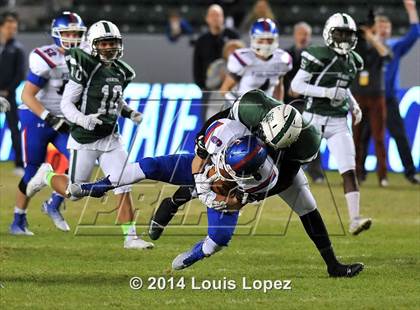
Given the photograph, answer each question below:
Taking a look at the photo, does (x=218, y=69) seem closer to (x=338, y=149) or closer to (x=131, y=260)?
Answer: (x=338, y=149)

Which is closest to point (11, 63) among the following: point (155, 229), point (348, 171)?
point (348, 171)

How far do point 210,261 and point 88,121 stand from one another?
52.2 inches

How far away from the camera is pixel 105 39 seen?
820 cm

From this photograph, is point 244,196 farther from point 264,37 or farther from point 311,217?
point 264,37

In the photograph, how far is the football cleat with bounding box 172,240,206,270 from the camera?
276 inches

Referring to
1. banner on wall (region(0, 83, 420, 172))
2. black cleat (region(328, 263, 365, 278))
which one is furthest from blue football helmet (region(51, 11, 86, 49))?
banner on wall (region(0, 83, 420, 172))

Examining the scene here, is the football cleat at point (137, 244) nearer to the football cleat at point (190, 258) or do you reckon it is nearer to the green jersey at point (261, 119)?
the football cleat at point (190, 258)

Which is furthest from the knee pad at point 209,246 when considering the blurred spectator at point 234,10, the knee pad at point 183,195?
the blurred spectator at point 234,10

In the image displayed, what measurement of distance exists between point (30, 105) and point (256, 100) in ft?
8.54

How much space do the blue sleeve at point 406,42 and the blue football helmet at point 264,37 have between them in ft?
7.78

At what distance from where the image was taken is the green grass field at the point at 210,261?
654cm

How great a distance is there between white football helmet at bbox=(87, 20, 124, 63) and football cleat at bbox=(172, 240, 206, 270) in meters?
1.85

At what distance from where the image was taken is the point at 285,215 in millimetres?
10805

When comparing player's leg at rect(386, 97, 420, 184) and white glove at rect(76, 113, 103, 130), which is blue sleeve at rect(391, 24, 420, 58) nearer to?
player's leg at rect(386, 97, 420, 184)
